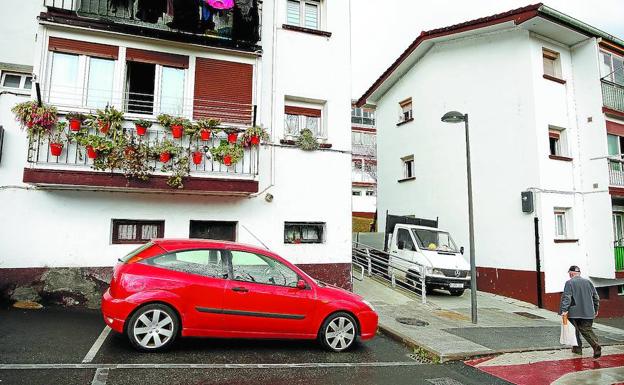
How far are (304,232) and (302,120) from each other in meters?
3.02

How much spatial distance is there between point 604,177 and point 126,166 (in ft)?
48.3

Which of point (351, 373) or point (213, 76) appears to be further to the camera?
point (213, 76)

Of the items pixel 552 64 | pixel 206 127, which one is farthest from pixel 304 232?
pixel 552 64

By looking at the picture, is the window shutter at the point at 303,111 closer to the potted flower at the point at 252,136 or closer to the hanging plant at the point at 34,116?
the potted flower at the point at 252,136

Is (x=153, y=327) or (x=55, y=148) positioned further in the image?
(x=55, y=148)

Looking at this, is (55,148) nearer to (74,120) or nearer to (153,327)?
(74,120)

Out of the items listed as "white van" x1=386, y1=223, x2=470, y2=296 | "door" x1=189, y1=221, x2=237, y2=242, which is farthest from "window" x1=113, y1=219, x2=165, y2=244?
"white van" x1=386, y1=223, x2=470, y2=296

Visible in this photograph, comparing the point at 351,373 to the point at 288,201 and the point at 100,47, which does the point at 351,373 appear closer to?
the point at 288,201

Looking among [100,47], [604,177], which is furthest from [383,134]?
[100,47]

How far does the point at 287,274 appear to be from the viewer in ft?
20.8

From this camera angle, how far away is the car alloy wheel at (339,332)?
6.37 metres

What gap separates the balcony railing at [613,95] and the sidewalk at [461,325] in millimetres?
7966

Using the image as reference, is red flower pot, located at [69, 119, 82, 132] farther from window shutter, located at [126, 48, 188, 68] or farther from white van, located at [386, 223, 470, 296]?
white van, located at [386, 223, 470, 296]

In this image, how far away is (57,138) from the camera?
8.02 meters
